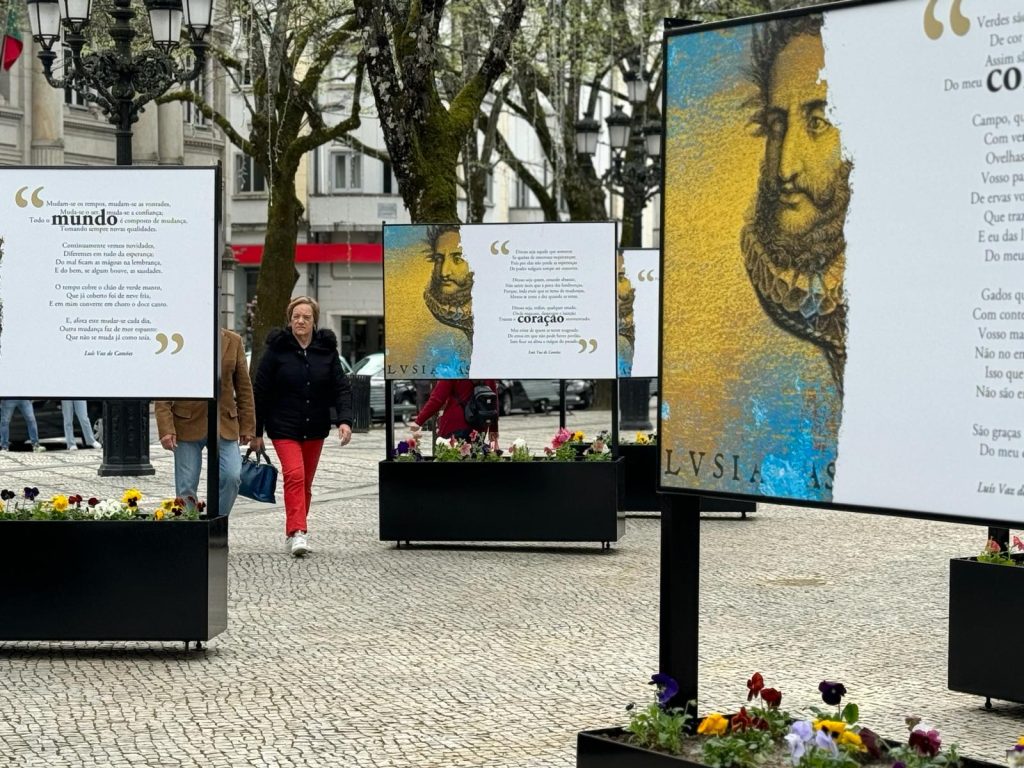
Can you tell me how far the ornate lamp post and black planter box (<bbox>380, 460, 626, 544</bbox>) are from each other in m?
16.1

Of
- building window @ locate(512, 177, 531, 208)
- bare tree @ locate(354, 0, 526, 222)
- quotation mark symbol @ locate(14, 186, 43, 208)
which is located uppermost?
building window @ locate(512, 177, 531, 208)

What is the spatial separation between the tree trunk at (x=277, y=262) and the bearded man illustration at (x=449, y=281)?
709 inches

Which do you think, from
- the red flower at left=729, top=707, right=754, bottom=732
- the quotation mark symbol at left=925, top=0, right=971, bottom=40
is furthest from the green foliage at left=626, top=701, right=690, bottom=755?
the quotation mark symbol at left=925, top=0, right=971, bottom=40

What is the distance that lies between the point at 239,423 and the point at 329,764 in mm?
6120

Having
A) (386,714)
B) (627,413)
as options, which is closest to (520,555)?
(386,714)

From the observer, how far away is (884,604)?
11750 mm

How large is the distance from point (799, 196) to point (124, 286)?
5340 mm

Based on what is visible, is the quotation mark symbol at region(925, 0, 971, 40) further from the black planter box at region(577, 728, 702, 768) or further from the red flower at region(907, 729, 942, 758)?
the black planter box at region(577, 728, 702, 768)

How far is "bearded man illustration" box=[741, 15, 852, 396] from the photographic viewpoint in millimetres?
5051

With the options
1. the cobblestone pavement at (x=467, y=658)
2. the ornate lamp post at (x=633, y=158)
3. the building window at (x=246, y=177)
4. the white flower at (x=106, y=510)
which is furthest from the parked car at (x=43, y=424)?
the building window at (x=246, y=177)

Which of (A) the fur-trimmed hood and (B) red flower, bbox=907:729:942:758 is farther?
(A) the fur-trimmed hood

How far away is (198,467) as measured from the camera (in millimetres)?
12617

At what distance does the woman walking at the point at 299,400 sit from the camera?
13844 millimetres

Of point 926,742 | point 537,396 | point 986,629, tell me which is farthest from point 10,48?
point 926,742
